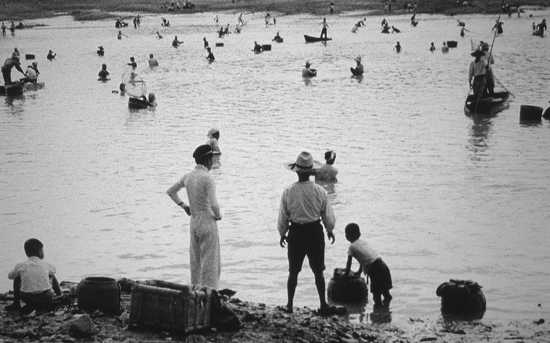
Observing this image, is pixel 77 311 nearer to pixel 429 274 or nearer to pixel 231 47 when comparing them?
pixel 429 274

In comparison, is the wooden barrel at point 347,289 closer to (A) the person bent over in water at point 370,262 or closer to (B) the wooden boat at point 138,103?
(A) the person bent over in water at point 370,262

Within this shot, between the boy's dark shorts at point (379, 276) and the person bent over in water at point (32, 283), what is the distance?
3621 millimetres

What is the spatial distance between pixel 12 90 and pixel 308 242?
28305mm

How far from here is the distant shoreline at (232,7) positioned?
3184 inches

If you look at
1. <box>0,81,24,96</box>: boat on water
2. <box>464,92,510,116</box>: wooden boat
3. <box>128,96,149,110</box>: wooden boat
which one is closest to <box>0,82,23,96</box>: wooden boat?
<box>0,81,24,96</box>: boat on water

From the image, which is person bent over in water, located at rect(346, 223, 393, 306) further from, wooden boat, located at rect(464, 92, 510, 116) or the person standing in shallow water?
wooden boat, located at rect(464, 92, 510, 116)

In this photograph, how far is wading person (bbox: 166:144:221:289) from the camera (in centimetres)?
863

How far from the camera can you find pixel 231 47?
59.2 m

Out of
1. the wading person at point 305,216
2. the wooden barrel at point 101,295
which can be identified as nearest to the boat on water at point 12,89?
the wooden barrel at point 101,295

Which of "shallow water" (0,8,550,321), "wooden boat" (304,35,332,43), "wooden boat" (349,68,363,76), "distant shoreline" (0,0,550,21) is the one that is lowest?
"shallow water" (0,8,550,321)

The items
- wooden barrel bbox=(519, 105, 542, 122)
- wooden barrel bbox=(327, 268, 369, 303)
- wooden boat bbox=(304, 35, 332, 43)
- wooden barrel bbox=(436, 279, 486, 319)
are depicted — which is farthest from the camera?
wooden boat bbox=(304, 35, 332, 43)

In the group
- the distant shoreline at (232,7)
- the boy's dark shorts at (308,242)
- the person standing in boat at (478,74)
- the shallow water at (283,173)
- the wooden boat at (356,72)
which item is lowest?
the shallow water at (283,173)

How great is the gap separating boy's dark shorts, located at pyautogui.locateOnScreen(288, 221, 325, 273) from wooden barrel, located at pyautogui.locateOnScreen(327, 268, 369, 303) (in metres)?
1.37

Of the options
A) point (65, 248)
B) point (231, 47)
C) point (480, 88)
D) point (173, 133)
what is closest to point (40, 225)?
point (65, 248)
